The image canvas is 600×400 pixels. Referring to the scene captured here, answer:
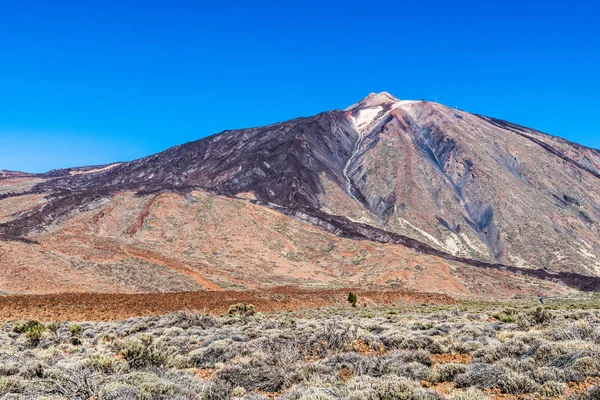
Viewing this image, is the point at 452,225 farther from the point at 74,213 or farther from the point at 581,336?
the point at 581,336

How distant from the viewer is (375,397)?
247 inches

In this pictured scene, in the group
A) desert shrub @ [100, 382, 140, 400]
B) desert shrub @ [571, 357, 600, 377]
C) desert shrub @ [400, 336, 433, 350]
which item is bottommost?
desert shrub @ [100, 382, 140, 400]

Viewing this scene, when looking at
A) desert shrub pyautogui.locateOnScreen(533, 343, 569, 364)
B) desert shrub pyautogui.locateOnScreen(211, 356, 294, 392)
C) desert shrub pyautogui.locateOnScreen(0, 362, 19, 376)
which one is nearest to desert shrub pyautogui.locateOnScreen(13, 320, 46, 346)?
desert shrub pyautogui.locateOnScreen(0, 362, 19, 376)

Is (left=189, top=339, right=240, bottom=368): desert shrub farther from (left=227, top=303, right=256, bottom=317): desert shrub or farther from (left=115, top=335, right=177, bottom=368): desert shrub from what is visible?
(left=227, top=303, right=256, bottom=317): desert shrub

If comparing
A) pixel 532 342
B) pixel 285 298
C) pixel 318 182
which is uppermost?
pixel 318 182

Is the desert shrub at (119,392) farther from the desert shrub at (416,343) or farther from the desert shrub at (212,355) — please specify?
the desert shrub at (416,343)

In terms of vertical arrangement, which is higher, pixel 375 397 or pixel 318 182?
pixel 318 182

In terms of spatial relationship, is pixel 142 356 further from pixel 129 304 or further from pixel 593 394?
pixel 129 304

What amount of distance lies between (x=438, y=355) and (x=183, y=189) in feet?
232

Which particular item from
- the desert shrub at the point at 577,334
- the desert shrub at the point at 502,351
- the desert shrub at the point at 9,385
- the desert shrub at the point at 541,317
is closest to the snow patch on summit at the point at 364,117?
the desert shrub at the point at 541,317

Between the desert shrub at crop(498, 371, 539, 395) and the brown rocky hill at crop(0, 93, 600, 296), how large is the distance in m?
36.0

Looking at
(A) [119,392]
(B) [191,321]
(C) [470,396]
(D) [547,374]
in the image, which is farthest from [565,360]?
(B) [191,321]

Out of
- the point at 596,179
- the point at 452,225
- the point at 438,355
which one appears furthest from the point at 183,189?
the point at 596,179

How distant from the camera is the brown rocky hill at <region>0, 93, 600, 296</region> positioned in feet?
155
